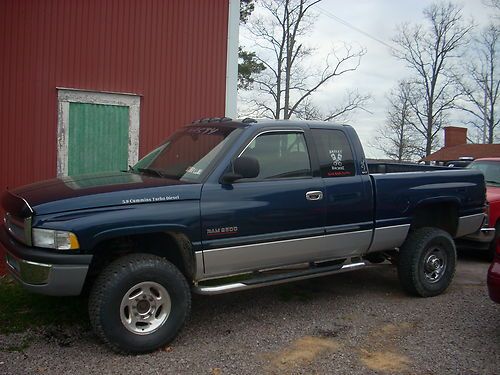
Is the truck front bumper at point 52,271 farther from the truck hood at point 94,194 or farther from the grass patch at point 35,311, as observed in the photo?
the grass patch at point 35,311

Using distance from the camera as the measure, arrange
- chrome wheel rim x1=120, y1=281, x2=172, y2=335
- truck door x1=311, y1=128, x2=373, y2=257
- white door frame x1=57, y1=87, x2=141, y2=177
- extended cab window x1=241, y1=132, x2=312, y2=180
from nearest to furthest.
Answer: chrome wheel rim x1=120, y1=281, x2=172, y2=335 → extended cab window x1=241, y1=132, x2=312, y2=180 → truck door x1=311, y1=128, x2=373, y2=257 → white door frame x1=57, y1=87, x2=141, y2=177

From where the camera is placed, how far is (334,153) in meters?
5.42

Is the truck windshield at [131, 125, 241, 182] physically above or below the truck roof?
below

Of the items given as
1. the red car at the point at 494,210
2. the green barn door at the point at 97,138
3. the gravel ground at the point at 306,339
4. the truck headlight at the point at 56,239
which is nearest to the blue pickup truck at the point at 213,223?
the truck headlight at the point at 56,239

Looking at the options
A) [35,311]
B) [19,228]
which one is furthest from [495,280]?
[35,311]

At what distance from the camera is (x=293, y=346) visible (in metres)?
4.50

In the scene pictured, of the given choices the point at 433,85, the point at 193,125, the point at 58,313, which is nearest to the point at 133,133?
the point at 193,125

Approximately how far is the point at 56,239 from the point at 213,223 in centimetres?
129

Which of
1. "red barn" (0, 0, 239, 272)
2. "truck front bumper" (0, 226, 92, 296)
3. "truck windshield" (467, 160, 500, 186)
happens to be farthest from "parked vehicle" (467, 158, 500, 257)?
"truck front bumper" (0, 226, 92, 296)

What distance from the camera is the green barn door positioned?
26.0 ft

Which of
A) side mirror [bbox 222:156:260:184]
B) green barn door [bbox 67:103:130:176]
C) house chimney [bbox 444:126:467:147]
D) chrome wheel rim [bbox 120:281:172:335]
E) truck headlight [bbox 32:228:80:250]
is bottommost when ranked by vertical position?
chrome wheel rim [bbox 120:281:172:335]

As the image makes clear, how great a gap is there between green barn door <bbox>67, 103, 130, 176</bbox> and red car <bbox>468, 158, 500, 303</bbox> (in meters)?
5.68

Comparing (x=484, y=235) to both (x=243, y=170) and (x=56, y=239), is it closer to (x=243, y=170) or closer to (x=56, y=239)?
(x=243, y=170)

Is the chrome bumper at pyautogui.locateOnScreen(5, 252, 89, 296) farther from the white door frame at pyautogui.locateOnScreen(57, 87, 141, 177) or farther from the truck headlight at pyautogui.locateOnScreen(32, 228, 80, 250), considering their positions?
the white door frame at pyautogui.locateOnScreen(57, 87, 141, 177)
